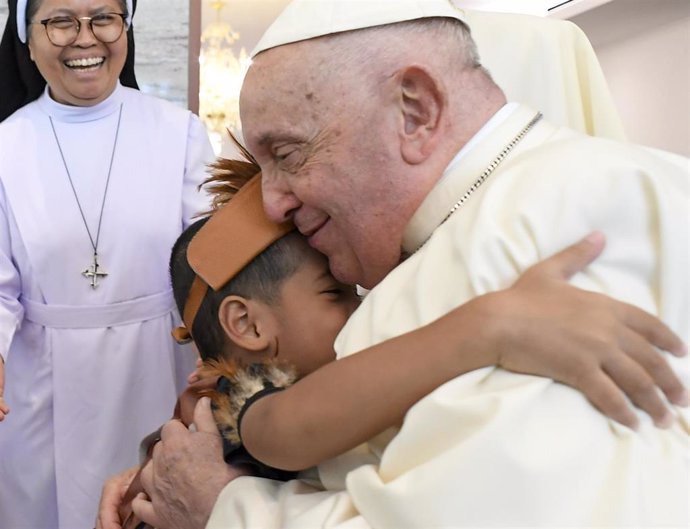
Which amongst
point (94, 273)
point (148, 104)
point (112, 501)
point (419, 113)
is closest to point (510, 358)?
point (419, 113)

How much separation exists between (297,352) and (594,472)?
95 cm

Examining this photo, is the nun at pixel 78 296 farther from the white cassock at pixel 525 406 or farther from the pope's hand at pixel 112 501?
the white cassock at pixel 525 406

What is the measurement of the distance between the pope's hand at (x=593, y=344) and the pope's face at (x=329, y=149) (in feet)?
1.72

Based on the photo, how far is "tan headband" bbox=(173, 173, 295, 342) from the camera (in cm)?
228

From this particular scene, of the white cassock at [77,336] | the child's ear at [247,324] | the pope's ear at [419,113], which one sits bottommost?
the white cassock at [77,336]

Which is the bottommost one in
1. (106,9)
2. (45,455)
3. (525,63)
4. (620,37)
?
(45,455)

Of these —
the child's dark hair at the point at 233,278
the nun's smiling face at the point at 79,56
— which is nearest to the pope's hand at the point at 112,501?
the child's dark hair at the point at 233,278

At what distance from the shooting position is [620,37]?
8031 mm

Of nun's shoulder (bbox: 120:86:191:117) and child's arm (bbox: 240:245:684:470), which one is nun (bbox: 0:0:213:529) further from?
child's arm (bbox: 240:245:684:470)

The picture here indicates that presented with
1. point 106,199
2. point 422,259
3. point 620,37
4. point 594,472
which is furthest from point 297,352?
point 620,37

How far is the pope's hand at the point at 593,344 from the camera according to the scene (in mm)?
1437

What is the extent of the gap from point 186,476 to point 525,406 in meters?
0.91

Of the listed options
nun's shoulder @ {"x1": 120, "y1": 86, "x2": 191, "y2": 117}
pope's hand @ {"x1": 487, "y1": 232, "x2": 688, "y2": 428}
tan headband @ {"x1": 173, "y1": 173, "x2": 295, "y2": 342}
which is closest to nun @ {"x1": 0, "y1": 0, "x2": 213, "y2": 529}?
nun's shoulder @ {"x1": 120, "y1": 86, "x2": 191, "y2": 117}

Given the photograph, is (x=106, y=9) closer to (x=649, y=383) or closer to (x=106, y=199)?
(x=106, y=199)
